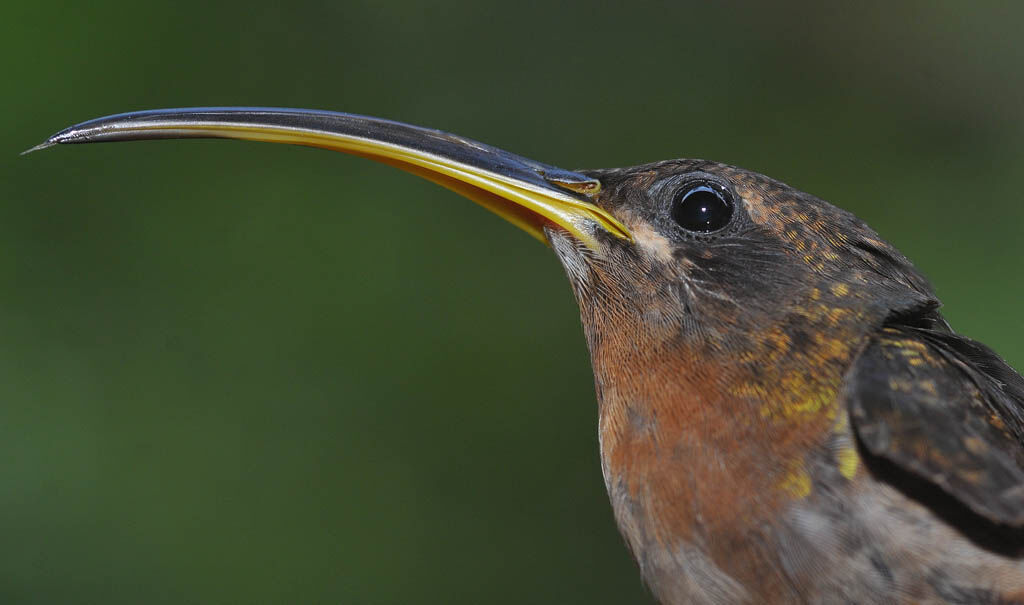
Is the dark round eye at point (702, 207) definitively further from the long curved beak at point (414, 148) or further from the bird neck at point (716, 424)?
the bird neck at point (716, 424)

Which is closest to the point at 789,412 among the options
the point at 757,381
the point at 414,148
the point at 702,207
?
the point at 757,381

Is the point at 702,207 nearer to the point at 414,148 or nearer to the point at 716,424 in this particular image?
the point at 716,424

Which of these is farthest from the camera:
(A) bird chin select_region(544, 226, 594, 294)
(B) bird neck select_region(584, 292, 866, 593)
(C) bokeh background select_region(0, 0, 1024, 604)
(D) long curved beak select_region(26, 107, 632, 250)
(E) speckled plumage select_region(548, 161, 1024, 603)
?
(C) bokeh background select_region(0, 0, 1024, 604)

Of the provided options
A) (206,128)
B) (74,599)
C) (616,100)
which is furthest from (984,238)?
(74,599)

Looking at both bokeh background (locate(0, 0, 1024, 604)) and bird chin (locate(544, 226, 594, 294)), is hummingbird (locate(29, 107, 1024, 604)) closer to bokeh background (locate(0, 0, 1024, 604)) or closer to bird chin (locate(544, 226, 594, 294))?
bird chin (locate(544, 226, 594, 294))

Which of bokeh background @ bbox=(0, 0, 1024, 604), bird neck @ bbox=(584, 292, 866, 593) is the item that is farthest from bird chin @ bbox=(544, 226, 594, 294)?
bokeh background @ bbox=(0, 0, 1024, 604)

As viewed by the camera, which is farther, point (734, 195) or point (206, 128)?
point (734, 195)

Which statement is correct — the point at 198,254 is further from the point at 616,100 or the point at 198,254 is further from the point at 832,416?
the point at 832,416
